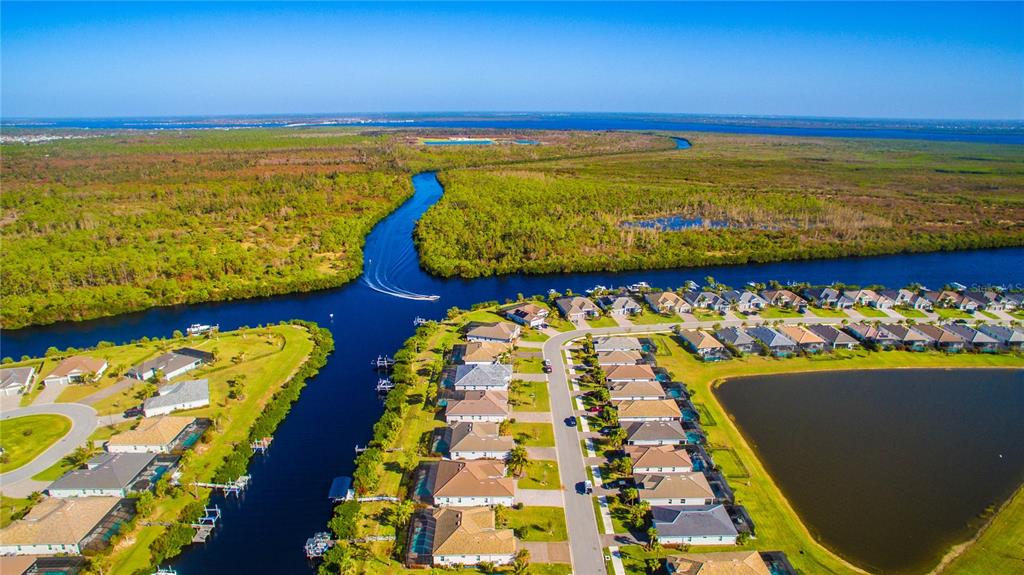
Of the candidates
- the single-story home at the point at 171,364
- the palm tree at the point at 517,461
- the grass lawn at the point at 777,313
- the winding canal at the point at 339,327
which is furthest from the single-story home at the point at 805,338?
the single-story home at the point at 171,364

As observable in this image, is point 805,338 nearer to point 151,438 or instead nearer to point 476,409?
point 476,409

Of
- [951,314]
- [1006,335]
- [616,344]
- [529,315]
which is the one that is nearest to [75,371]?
[529,315]

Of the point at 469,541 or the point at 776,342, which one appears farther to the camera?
the point at 776,342

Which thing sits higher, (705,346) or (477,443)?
(705,346)

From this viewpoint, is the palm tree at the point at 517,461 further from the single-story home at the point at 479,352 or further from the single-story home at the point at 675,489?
the single-story home at the point at 479,352

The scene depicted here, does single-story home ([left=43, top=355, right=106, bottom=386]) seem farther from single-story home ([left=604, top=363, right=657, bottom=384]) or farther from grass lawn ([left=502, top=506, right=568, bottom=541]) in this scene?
single-story home ([left=604, top=363, right=657, bottom=384])

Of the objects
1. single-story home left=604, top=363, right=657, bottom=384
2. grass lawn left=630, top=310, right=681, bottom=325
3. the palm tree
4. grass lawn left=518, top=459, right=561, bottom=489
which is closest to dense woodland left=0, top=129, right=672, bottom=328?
grass lawn left=630, top=310, right=681, bottom=325

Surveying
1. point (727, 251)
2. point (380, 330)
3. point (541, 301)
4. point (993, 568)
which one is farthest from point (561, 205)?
point (993, 568)
